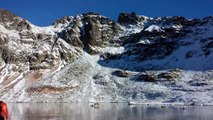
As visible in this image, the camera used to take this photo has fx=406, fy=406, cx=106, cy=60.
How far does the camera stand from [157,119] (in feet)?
214

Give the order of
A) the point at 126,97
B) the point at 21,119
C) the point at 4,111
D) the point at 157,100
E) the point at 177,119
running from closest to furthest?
the point at 4,111
the point at 177,119
the point at 21,119
the point at 157,100
the point at 126,97

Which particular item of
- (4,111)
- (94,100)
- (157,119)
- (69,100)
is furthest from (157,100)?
(4,111)

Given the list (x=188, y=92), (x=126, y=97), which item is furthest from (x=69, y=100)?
(x=188, y=92)

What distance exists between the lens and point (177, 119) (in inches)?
2527

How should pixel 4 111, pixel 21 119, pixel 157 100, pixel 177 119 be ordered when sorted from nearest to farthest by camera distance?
pixel 4 111, pixel 177 119, pixel 21 119, pixel 157 100

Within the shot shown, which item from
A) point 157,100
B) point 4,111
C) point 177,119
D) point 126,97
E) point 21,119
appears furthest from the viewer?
point 126,97

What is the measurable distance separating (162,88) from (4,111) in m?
173

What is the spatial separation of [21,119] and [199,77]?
142780 mm

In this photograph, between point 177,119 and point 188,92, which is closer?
point 177,119

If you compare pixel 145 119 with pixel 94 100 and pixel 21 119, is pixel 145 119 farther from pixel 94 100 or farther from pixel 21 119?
pixel 94 100

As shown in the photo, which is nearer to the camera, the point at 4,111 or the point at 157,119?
the point at 4,111

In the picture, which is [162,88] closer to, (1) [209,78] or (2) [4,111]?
(1) [209,78]

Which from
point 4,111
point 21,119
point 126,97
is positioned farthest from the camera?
point 126,97

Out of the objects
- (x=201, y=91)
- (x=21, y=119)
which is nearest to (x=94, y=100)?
(x=201, y=91)
